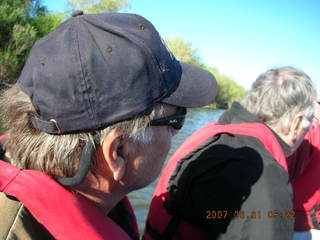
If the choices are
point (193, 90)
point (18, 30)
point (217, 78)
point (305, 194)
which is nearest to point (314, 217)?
point (305, 194)

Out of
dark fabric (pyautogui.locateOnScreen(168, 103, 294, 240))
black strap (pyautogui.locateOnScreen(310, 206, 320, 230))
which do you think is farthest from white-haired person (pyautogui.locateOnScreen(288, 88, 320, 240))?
dark fabric (pyautogui.locateOnScreen(168, 103, 294, 240))

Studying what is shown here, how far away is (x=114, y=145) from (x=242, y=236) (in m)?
0.84

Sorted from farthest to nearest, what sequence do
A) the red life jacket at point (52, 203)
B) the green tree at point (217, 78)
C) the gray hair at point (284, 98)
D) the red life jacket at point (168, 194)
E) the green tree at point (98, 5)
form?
the green tree at point (217, 78) < the green tree at point (98, 5) < the gray hair at point (284, 98) < the red life jacket at point (168, 194) < the red life jacket at point (52, 203)

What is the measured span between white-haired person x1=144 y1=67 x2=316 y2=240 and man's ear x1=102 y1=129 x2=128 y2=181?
63 centimetres

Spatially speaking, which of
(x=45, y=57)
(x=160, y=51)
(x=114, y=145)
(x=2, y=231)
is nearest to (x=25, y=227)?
(x=2, y=231)

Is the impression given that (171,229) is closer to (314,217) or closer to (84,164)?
(84,164)

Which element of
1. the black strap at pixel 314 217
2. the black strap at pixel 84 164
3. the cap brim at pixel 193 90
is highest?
the cap brim at pixel 193 90

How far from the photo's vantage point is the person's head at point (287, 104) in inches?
83.4

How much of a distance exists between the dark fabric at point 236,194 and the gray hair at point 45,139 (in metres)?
0.64

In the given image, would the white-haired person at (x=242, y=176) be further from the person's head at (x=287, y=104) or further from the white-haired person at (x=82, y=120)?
the white-haired person at (x=82, y=120)

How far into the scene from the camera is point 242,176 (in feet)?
4.95

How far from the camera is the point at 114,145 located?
3.42 feet

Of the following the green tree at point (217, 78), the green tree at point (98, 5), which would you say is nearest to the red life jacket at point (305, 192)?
the green tree at point (98, 5)

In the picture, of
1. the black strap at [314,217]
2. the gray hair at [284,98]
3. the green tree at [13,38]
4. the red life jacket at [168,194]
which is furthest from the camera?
the green tree at [13,38]
